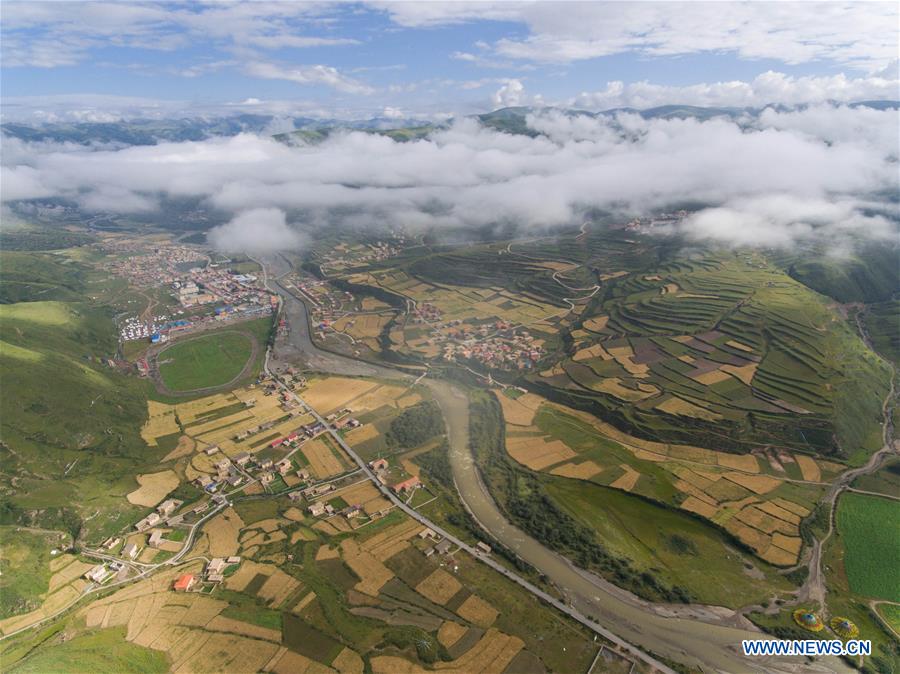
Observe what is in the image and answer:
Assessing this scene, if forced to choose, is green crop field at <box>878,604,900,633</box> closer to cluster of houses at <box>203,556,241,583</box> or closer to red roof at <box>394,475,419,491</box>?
red roof at <box>394,475,419,491</box>

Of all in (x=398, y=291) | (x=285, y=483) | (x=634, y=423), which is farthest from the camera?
(x=398, y=291)

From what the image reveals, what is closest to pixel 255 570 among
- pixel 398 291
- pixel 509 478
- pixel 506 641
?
pixel 506 641

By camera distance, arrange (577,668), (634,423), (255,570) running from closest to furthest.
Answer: (577,668) → (255,570) → (634,423)

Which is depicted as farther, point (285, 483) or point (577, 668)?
point (285, 483)

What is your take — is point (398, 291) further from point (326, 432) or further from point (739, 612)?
point (739, 612)

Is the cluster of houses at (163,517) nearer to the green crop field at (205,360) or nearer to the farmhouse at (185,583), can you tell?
the farmhouse at (185,583)

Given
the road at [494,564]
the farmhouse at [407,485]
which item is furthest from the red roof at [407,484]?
the road at [494,564]
